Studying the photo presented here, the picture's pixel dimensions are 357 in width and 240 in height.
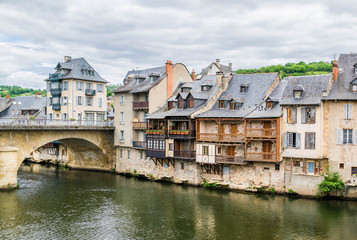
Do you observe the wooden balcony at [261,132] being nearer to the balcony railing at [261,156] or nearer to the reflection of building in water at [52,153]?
the balcony railing at [261,156]

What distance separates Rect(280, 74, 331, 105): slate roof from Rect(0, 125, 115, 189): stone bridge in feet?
98.4

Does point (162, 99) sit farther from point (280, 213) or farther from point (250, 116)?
point (280, 213)

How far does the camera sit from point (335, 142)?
40594 mm

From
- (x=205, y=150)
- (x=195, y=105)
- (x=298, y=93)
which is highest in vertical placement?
(x=298, y=93)

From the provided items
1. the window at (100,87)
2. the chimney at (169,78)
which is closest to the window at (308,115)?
the chimney at (169,78)

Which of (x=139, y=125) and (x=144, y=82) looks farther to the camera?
(x=144, y=82)

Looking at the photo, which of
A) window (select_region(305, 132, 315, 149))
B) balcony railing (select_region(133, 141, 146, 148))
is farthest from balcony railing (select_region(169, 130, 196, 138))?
window (select_region(305, 132, 315, 149))

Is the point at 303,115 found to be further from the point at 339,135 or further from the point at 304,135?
the point at 339,135

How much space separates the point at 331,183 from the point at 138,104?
100ft

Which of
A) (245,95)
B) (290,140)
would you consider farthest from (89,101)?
(290,140)

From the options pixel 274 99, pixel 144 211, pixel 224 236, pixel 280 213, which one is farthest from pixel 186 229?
pixel 274 99

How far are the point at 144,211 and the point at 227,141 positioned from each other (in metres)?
14.1

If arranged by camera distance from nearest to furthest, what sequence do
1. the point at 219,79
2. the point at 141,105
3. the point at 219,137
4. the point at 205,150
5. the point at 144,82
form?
the point at 219,137
the point at 205,150
the point at 219,79
the point at 141,105
the point at 144,82

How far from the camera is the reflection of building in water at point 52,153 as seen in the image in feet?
236
